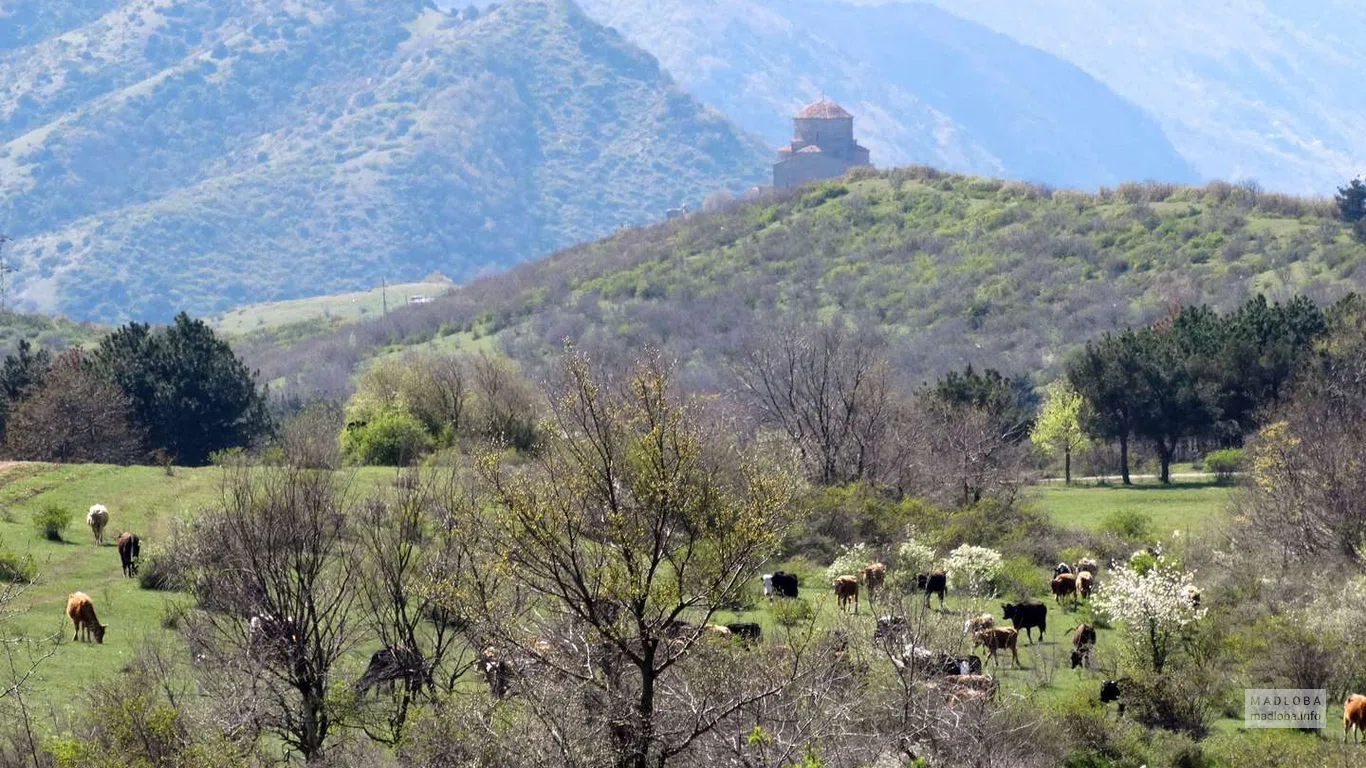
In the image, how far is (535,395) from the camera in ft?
213

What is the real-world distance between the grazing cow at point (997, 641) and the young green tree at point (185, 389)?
3940 cm

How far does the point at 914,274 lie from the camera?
423ft

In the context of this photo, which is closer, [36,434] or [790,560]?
[790,560]

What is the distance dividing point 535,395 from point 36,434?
1619cm

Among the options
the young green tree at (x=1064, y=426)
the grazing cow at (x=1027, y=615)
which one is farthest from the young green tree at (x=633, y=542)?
the young green tree at (x=1064, y=426)

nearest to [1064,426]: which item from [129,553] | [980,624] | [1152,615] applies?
[1152,615]

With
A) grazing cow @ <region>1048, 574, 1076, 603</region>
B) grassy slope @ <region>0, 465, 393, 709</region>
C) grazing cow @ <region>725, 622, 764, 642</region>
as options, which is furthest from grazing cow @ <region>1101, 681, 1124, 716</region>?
grassy slope @ <region>0, 465, 393, 709</region>

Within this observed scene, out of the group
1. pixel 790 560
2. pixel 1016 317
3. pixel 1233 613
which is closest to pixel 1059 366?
→ pixel 1016 317

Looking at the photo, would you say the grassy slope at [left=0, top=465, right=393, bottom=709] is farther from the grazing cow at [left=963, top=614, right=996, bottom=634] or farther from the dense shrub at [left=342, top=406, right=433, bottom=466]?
the grazing cow at [left=963, top=614, right=996, bottom=634]

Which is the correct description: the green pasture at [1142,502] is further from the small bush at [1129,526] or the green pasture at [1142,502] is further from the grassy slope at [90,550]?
the grassy slope at [90,550]

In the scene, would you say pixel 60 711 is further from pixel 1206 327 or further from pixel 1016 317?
pixel 1016 317

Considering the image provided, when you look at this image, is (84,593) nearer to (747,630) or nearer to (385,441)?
(747,630)

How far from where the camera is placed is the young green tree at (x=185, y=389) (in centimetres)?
6844

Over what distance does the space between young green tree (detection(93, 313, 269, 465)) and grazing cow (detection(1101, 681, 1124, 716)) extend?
41990 mm
